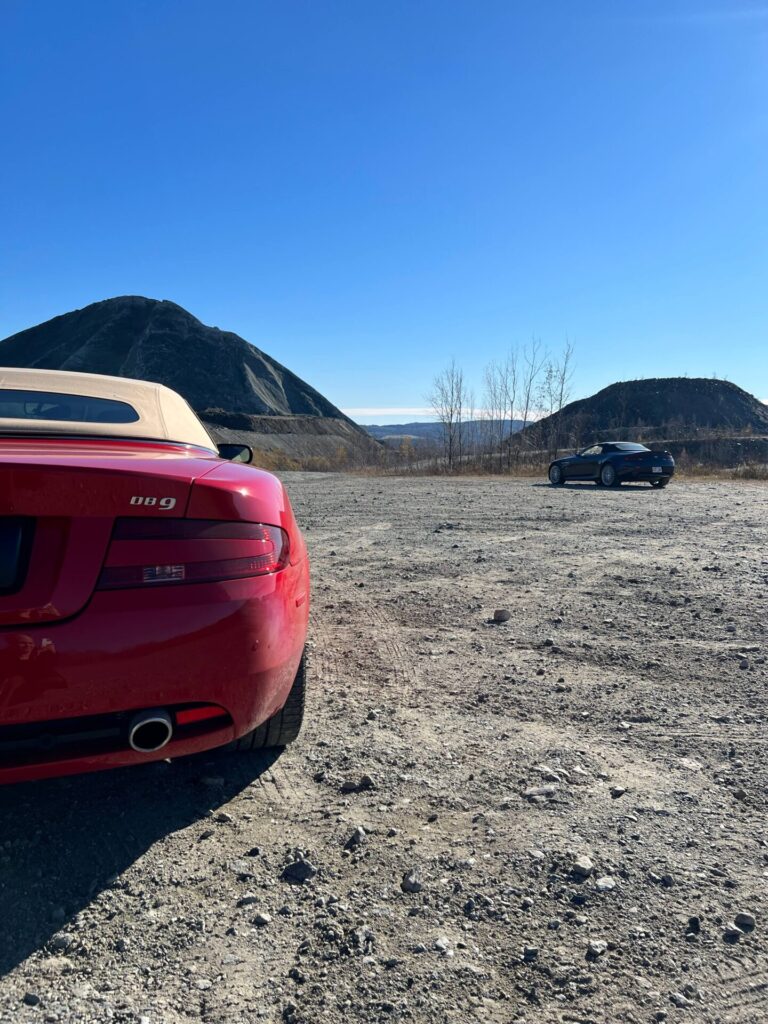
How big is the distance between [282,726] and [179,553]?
3.24ft

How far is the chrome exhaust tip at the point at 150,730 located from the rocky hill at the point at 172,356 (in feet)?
283

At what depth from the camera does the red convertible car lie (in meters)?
1.74

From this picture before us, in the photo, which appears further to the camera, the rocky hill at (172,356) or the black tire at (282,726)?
the rocky hill at (172,356)

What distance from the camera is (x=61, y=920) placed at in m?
1.76

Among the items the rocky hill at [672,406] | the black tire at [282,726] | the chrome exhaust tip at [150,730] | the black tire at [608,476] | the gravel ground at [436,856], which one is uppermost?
the rocky hill at [672,406]

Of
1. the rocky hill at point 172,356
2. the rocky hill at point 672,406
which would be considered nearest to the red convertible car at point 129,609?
the rocky hill at point 672,406

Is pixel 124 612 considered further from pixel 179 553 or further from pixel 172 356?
pixel 172 356

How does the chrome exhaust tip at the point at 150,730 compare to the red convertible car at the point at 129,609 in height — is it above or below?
below

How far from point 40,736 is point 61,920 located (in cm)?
49

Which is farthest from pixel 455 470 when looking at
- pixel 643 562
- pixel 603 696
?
pixel 603 696

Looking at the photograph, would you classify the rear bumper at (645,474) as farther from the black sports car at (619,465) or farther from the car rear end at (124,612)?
the car rear end at (124,612)

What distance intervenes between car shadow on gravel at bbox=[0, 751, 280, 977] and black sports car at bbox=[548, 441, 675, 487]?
54.2 ft

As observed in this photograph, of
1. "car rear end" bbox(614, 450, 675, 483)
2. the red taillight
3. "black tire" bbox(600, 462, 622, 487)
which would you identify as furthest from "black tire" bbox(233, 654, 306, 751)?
"black tire" bbox(600, 462, 622, 487)

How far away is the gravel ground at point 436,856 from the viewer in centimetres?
154
